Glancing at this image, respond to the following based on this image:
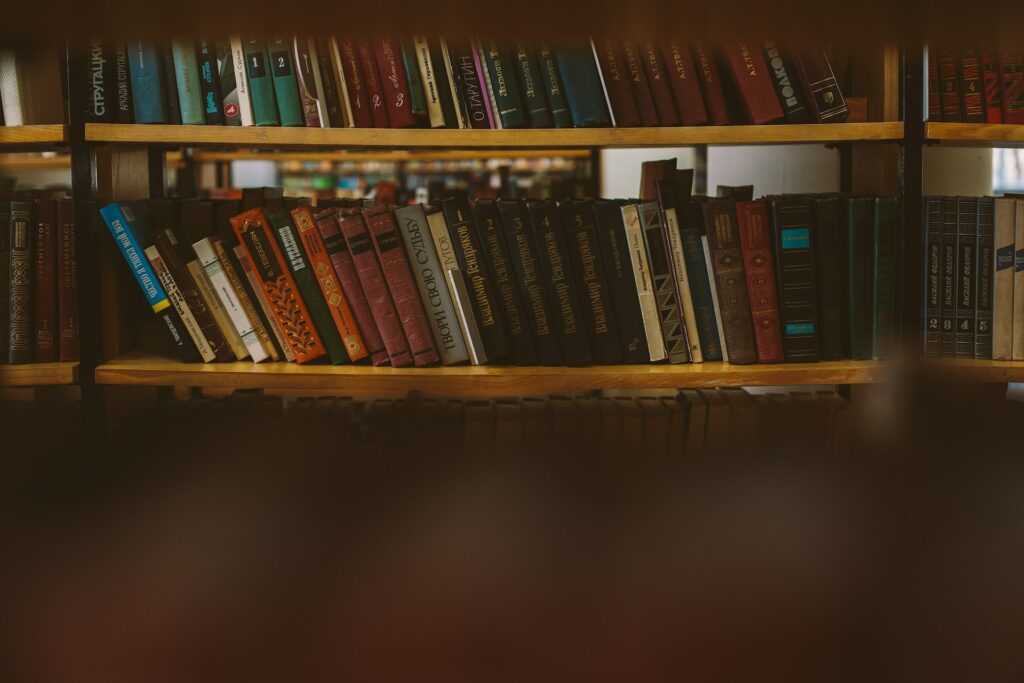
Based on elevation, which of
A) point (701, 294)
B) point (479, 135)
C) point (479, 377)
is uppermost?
point (479, 135)

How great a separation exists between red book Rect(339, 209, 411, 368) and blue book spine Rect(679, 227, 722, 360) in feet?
1.64

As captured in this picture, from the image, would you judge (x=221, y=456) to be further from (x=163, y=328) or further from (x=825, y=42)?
(x=163, y=328)

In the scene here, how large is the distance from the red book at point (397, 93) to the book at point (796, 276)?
0.64 metres

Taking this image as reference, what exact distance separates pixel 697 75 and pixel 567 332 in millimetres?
492

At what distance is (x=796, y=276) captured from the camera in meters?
1.53

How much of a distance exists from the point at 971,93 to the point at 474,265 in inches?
35.8

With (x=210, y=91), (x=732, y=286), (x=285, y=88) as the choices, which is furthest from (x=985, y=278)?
(x=210, y=91)

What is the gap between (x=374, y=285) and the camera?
1514 millimetres

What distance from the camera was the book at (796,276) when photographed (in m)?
1.52

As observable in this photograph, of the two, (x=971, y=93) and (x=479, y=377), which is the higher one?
(x=971, y=93)

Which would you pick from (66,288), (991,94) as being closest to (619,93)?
(991,94)

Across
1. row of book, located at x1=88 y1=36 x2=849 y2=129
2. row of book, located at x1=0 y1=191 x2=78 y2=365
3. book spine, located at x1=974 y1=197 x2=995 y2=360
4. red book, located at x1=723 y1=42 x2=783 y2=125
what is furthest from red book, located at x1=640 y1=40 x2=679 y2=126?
row of book, located at x1=0 y1=191 x2=78 y2=365

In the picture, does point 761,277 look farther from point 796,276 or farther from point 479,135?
point 479,135

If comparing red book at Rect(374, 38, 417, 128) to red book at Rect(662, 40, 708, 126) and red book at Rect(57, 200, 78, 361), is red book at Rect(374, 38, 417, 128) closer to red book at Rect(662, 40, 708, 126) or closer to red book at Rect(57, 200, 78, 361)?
red book at Rect(662, 40, 708, 126)
